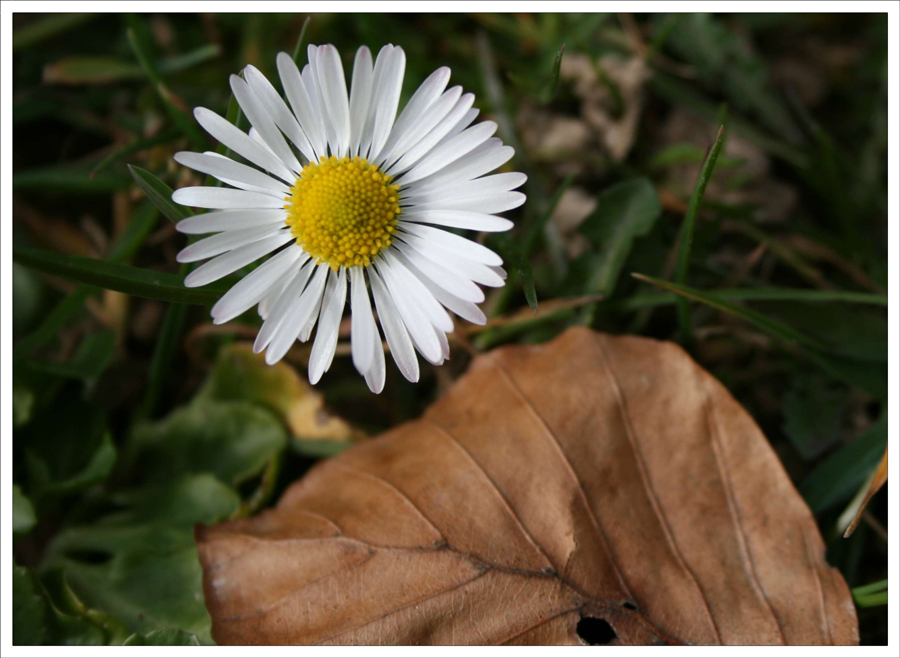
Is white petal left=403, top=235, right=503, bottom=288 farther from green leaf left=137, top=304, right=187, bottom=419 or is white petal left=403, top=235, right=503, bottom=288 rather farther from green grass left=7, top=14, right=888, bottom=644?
green leaf left=137, top=304, right=187, bottom=419

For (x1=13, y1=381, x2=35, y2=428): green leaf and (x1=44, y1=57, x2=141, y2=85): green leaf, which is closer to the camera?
(x1=13, y1=381, x2=35, y2=428): green leaf

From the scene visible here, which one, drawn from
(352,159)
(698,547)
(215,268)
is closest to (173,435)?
(215,268)

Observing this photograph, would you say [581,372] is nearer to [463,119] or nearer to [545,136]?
[463,119]

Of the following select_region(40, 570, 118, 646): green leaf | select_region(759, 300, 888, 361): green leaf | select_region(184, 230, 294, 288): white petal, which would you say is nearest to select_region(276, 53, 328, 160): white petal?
select_region(184, 230, 294, 288): white petal

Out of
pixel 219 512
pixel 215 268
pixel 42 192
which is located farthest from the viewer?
pixel 42 192

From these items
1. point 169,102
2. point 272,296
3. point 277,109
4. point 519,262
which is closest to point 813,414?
point 519,262
